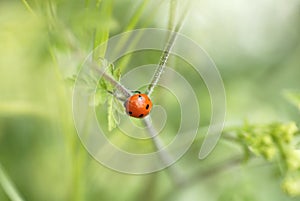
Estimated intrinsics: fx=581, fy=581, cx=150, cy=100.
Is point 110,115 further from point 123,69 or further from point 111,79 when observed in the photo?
point 123,69

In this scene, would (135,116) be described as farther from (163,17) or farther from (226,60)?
(226,60)

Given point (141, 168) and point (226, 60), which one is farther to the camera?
point (226, 60)

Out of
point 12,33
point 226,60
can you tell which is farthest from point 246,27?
point 12,33

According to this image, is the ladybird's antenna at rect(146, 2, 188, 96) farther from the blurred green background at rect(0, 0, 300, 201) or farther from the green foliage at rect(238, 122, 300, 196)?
the green foliage at rect(238, 122, 300, 196)

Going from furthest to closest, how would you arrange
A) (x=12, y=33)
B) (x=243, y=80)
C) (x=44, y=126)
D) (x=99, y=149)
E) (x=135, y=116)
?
(x=243, y=80) < (x=44, y=126) < (x=99, y=149) < (x=12, y=33) < (x=135, y=116)

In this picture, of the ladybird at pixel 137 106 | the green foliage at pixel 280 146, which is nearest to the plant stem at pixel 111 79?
the ladybird at pixel 137 106

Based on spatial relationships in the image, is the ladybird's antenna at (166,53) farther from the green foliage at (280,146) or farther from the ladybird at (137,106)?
the green foliage at (280,146)

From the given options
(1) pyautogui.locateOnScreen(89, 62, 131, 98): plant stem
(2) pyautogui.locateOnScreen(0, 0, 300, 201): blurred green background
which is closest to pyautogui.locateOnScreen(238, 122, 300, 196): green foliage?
(2) pyautogui.locateOnScreen(0, 0, 300, 201): blurred green background
